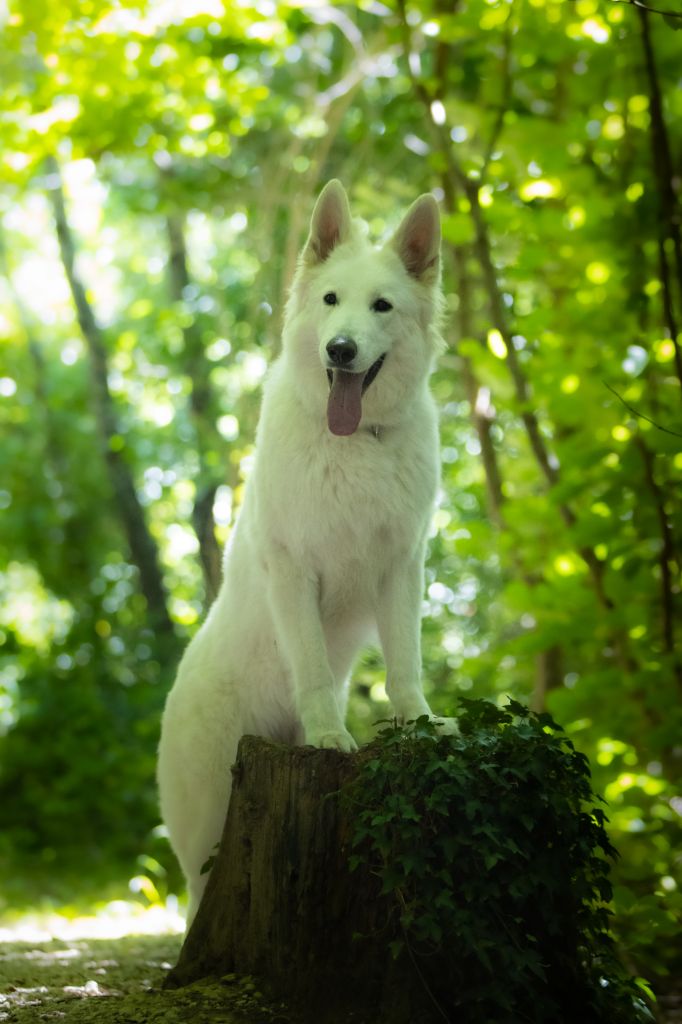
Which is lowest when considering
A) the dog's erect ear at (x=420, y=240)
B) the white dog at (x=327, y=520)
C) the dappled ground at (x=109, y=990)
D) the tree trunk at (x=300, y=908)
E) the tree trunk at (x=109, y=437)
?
the dappled ground at (x=109, y=990)

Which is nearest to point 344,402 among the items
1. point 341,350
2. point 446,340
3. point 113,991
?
point 341,350

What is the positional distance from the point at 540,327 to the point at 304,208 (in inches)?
110

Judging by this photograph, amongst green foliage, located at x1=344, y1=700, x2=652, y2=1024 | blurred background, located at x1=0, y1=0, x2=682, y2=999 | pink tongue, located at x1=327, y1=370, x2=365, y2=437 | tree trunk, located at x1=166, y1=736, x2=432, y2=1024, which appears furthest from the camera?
blurred background, located at x1=0, y1=0, x2=682, y2=999

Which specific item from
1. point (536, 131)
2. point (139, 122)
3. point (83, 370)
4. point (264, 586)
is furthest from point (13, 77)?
point (83, 370)

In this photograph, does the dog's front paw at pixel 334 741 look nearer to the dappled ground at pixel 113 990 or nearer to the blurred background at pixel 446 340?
the dappled ground at pixel 113 990

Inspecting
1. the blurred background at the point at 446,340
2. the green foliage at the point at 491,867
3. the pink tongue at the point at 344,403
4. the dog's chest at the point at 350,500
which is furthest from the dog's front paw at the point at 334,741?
the blurred background at the point at 446,340

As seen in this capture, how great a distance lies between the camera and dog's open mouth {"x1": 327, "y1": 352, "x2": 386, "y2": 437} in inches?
137

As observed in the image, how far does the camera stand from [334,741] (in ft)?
11.0

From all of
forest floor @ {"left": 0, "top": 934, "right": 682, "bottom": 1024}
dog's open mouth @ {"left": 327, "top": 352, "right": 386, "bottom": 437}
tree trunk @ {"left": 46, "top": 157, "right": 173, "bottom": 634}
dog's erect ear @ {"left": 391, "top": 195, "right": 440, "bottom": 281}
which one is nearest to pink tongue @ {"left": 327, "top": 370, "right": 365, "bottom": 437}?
dog's open mouth @ {"left": 327, "top": 352, "right": 386, "bottom": 437}

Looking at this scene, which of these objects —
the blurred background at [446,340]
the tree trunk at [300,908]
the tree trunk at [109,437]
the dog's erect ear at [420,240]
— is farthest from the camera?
the tree trunk at [109,437]

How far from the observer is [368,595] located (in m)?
3.73

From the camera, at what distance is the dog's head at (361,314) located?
137 inches

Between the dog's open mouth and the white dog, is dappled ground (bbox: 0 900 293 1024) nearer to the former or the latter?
the white dog

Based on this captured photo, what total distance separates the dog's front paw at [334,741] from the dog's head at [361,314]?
1008 mm
